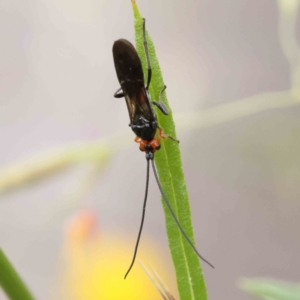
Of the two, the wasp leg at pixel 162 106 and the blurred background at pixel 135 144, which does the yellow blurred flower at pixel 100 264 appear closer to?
the blurred background at pixel 135 144

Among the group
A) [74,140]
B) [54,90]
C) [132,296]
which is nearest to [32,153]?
[74,140]

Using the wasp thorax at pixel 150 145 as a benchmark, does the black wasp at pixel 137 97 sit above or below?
above

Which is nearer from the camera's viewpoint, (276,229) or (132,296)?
(132,296)

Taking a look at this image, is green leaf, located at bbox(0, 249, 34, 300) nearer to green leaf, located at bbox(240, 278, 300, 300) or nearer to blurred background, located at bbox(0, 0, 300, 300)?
green leaf, located at bbox(240, 278, 300, 300)

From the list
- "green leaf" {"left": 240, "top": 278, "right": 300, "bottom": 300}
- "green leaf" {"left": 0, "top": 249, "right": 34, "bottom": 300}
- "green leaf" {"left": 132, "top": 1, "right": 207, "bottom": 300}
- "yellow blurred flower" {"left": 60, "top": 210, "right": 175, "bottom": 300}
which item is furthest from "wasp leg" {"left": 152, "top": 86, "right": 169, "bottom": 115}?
"yellow blurred flower" {"left": 60, "top": 210, "right": 175, "bottom": 300}

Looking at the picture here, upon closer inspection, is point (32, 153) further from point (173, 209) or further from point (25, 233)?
point (173, 209)

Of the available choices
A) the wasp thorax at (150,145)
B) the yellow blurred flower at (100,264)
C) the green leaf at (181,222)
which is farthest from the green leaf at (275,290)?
the yellow blurred flower at (100,264)

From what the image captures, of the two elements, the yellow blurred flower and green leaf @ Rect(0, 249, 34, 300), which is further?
the yellow blurred flower
